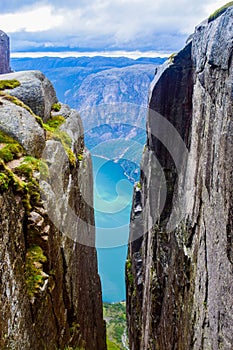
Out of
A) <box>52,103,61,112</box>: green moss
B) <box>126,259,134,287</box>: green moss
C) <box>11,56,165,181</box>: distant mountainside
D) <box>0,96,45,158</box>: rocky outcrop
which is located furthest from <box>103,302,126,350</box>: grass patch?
<box>0,96,45,158</box>: rocky outcrop

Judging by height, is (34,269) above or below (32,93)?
below

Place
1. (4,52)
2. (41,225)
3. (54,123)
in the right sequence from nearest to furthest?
(41,225) < (54,123) < (4,52)

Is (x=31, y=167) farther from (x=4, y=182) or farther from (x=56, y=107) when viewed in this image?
(x=56, y=107)

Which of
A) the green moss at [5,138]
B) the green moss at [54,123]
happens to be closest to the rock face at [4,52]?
the green moss at [54,123]

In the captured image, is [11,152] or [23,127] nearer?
[11,152]

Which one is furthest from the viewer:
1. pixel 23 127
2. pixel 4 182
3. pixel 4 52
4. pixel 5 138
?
pixel 4 52

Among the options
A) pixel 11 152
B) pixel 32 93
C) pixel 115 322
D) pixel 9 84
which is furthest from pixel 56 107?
pixel 115 322

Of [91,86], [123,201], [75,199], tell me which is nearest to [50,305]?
[75,199]
